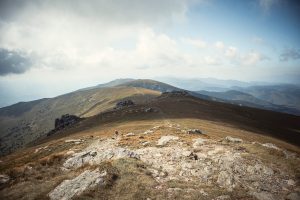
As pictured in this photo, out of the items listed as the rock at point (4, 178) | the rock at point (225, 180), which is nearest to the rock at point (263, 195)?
the rock at point (225, 180)

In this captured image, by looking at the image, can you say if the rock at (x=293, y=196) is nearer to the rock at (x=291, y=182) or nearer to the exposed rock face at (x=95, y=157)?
the rock at (x=291, y=182)

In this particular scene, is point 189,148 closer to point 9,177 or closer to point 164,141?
point 164,141

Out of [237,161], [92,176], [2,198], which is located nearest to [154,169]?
[92,176]

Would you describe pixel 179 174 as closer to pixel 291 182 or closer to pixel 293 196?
pixel 293 196

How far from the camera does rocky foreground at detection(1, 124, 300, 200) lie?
822 inches

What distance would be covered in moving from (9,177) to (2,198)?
597 centimetres

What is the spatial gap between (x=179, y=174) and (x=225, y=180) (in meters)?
5.18

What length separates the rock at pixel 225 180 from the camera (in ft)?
74.2

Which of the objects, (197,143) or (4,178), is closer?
(4,178)

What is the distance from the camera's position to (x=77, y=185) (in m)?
22.2

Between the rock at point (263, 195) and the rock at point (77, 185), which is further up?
the rock at point (77, 185)

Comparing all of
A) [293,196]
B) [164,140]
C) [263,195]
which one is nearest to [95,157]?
[164,140]

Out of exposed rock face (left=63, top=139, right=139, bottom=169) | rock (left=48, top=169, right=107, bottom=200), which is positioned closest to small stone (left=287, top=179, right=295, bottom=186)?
exposed rock face (left=63, top=139, right=139, bottom=169)

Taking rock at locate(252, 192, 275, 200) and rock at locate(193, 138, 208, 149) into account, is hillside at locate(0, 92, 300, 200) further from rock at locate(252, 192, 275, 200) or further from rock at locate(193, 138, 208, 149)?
rock at locate(193, 138, 208, 149)
